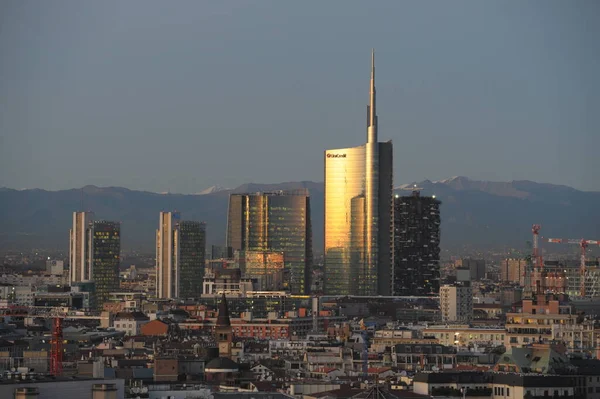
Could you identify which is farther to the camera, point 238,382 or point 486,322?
point 486,322

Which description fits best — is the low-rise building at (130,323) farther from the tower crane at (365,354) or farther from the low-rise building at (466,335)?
the low-rise building at (466,335)

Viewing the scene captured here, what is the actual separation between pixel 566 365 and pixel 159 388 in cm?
2469

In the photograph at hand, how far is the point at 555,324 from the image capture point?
13100 cm

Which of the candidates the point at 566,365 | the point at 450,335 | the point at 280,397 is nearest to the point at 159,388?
the point at 280,397

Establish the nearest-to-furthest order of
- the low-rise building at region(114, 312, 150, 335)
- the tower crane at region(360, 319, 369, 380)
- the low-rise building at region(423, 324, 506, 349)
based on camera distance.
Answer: the tower crane at region(360, 319, 369, 380)
the low-rise building at region(423, 324, 506, 349)
the low-rise building at region(114, 312, 150, 335)

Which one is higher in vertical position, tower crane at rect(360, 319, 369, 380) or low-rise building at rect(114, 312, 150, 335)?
low-rise building at rect(114, 312, 150, 335)

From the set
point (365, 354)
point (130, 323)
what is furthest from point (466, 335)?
point (130, 323)

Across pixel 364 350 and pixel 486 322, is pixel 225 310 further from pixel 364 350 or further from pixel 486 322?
pixel 486 322

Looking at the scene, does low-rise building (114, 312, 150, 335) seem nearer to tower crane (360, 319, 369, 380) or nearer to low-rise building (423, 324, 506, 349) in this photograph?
tower crane (360, 319, 369, 380)

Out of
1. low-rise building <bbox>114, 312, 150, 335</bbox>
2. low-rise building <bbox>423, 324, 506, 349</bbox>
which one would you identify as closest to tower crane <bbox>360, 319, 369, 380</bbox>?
low-rise building <bbox>423, 324, 506, 349</bbox>

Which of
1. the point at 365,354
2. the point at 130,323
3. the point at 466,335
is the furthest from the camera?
the point at 130,323

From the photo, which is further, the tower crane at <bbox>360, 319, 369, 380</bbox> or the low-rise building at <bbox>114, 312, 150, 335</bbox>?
the low-rise building at <bbox>114, 312, 150, 335</bbox>

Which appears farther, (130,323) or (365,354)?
(130,323)

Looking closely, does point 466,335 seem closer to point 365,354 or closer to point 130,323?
point 365,354
